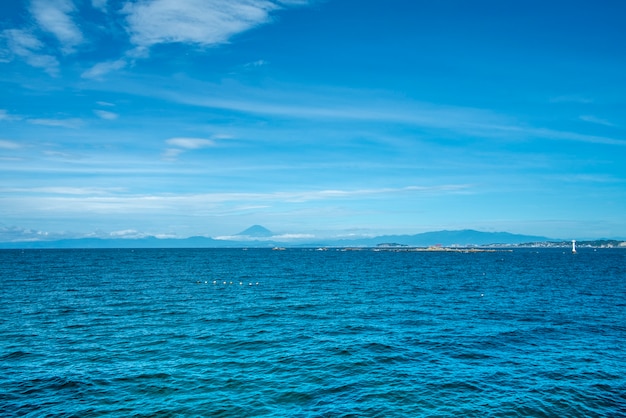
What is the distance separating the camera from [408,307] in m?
56.3

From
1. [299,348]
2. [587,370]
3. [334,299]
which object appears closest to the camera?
[587,370]

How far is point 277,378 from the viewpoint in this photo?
28297 mm

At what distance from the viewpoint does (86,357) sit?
107 feet

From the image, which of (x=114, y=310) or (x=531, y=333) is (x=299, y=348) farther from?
(x=114, y=310)

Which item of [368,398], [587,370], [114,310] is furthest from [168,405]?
[114,310]

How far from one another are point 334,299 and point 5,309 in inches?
1724

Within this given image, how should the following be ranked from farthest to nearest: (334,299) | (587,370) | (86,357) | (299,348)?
1. (334,299)
2. (299,348)
3. (86,357)
4. (587,370)

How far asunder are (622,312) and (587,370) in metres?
30.3

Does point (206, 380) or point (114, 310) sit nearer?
point (206, 380)

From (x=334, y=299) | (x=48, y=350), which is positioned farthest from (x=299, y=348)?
(x=334, y=299)

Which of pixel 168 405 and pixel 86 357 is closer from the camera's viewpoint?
pixel 168 405

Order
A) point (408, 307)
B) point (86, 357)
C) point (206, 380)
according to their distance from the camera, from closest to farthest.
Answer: point (206, 380), point (86, 357), point (408, 307)

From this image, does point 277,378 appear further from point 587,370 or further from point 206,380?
point 587,370

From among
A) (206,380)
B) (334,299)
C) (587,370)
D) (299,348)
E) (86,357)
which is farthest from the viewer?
(334,299)
